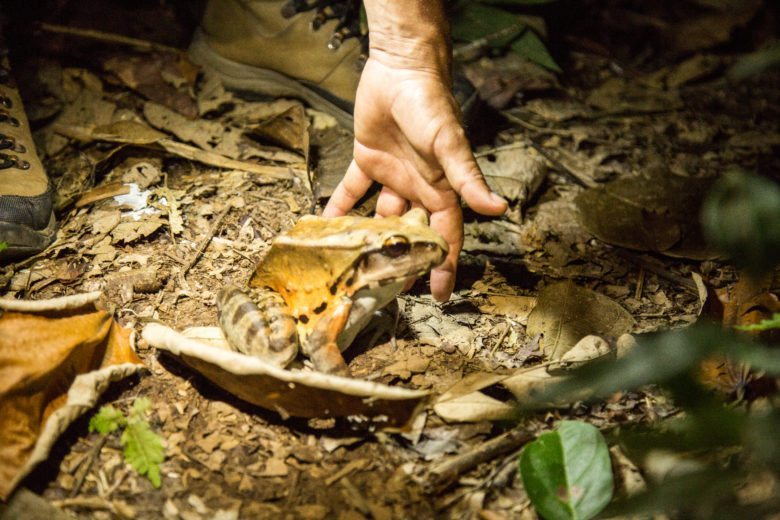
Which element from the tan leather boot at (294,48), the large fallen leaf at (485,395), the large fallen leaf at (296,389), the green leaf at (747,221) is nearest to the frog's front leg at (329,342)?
the large fallen leaf at (296,389)

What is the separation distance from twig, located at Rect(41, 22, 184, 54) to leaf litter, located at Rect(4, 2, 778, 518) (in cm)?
12

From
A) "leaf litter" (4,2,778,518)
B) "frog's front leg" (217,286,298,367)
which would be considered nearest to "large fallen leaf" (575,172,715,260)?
"leaf litter" (4,2,778,518)

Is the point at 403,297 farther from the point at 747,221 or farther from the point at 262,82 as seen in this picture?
the point at 262,82

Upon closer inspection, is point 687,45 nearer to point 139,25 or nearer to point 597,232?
point 597,232

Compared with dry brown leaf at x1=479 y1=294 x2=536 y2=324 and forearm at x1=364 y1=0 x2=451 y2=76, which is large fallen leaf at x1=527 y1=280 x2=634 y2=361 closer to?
dry brown leaf at x1=479 y1=294 x2=536 y2=324

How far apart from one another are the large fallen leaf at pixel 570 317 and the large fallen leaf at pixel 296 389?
3.55 ft

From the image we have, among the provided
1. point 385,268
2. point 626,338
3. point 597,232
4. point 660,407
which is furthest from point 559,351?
point 597,232

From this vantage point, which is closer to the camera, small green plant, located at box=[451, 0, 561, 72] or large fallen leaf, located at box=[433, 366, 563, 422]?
large fallen leaf, located at box=[433, 366, 563, 422]

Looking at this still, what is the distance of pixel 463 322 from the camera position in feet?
10.8

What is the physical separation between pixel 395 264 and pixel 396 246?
10cm

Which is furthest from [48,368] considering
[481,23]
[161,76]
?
[481,23]

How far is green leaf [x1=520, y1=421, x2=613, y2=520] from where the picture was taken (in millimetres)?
2139

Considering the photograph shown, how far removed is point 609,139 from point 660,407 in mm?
3110

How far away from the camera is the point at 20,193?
346cm
